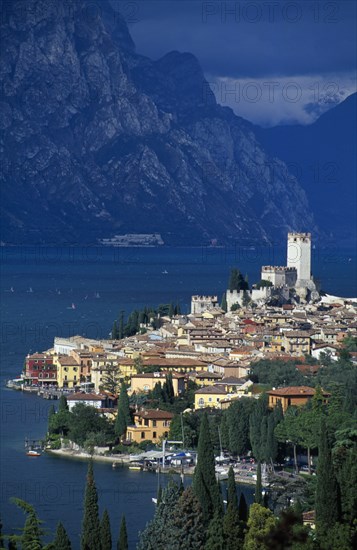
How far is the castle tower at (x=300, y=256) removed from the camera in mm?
69188

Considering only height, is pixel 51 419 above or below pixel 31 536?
above

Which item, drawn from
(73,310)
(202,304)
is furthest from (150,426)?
(73,310)

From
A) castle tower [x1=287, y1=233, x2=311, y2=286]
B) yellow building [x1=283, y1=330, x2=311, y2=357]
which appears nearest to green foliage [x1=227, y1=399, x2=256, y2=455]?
yellow building [x1=283, y1=330, x2=311, y2=357]

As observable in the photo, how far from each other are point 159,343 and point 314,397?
13988 millimetres

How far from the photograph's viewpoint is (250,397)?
40219mm

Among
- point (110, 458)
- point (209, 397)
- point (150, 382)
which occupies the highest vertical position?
point (150, 382)

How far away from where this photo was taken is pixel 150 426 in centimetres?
3822

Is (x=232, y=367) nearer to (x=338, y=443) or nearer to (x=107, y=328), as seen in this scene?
(x=338, y=443)

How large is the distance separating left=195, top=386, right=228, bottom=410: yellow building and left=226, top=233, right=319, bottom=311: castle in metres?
21.9

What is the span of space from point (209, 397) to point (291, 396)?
2.61 meters

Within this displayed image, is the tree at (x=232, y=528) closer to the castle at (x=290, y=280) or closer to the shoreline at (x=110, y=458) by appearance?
the shoreline at (x=110, y=458)

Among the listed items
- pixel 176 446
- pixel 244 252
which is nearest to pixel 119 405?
pixel 176 446

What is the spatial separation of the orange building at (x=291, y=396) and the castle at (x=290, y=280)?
2354cm

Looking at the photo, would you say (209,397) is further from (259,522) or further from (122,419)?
(259,522)
